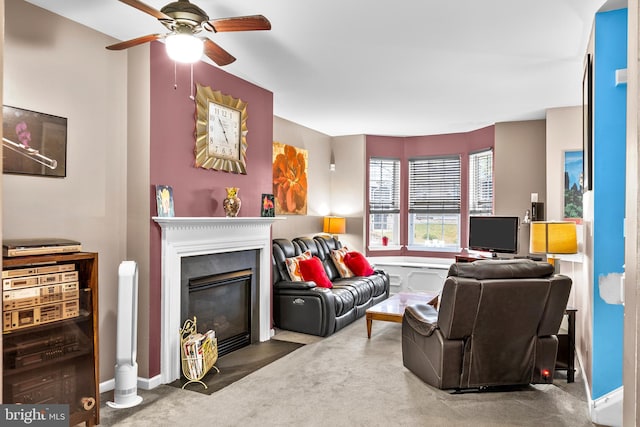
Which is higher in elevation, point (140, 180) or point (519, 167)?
point (519, 167)

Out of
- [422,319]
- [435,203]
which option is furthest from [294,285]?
[435,203]

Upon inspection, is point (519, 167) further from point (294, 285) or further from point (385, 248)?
point (294, 285)

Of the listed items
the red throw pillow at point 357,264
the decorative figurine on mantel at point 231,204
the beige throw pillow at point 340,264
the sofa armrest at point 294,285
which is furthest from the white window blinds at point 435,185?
the decorative figurine on mantel at point 231,204

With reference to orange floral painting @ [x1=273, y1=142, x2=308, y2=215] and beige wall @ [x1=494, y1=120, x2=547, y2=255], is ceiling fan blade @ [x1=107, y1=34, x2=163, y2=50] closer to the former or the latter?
orange floral painting @ [x1=273, y1=142, x2=308, y2=215]

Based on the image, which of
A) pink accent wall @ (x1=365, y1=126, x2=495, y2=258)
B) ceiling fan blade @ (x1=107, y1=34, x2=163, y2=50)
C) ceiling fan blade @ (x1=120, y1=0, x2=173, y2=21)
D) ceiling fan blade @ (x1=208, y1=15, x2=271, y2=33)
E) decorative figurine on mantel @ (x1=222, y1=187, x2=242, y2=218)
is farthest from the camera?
pink accent wall @ (x1=365, y1=126, x2=495, y2=258)

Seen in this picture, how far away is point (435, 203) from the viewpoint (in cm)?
757

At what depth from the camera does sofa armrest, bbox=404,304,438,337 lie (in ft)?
11.3

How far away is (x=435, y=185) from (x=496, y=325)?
15.1 ft

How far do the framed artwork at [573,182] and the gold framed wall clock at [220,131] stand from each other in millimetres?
3875

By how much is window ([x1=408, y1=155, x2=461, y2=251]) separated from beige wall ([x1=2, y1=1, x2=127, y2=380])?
17.5 ft

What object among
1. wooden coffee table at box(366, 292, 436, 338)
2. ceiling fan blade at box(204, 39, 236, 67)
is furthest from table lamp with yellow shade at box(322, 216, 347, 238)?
ceiling fan blade at box(204, 39, 236, 67)

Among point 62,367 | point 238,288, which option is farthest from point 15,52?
point 238,288

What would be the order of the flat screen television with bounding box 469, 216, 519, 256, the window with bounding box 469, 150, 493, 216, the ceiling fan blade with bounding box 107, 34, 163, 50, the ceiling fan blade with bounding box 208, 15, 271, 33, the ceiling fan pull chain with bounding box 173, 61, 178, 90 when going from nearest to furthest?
the ceiling fan blade with bounding box 208, 15, 271, 33
the ceiling fan blade with bounding box 107, 34, 163, 50
the ceiling fan pull chain with bounding box 173, 61, 178, 90
the flat screen television with bounding box 469, 216, 519, 256
the window with bounding box 469, 150, 493, 216

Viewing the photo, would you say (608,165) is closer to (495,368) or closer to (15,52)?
(495,368)
